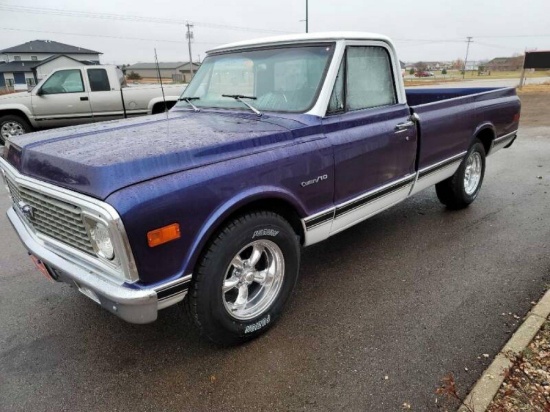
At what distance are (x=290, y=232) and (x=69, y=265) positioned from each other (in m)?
1.35

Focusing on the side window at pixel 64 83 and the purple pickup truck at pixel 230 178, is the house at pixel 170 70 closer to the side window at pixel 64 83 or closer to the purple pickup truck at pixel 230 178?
the purple pickup truck at pixel 230 178

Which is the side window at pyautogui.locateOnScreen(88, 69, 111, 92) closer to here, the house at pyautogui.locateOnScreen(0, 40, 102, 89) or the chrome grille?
the chrome grille

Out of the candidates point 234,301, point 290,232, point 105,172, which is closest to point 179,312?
point 234,301

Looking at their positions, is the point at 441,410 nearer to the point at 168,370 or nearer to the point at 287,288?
the point at 287,288

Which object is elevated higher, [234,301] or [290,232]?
[290,232]

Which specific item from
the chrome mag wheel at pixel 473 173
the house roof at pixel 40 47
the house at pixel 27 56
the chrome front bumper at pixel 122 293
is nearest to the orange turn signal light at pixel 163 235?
the chrome front bumper at pixel 122 293

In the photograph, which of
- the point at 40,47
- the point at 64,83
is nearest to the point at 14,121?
the point at 64,83

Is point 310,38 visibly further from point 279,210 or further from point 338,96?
point 279,210

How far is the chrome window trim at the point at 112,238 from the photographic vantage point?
6.46ft

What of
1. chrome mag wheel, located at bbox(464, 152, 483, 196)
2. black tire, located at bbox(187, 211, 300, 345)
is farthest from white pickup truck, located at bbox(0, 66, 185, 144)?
black tire, located at bbox(187, 211, 300, 345)

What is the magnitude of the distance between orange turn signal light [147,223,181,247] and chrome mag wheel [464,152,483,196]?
4.04 metres

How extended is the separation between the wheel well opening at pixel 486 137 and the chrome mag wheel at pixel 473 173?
22 centimetres

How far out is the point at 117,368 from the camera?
2629 mm

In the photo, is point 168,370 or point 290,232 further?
point 290,232
